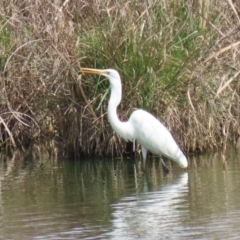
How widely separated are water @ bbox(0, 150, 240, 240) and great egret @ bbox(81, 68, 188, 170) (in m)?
0.33

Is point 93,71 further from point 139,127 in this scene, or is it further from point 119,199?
point 119,199

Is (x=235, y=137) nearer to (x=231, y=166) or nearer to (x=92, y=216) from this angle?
(x=231, y=166)

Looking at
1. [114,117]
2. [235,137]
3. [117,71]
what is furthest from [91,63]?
[235,137]

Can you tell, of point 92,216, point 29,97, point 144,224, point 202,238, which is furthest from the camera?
point 29,97

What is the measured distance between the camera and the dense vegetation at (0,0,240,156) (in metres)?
12.0

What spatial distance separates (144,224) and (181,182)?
8.42 feet

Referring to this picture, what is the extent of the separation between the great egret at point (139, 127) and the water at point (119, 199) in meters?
0.33

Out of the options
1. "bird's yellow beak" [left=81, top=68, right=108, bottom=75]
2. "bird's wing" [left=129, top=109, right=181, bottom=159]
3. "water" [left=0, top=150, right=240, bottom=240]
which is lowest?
"water" [left=0, top=150, right=240, bottom=240]

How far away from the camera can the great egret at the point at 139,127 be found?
11359mm

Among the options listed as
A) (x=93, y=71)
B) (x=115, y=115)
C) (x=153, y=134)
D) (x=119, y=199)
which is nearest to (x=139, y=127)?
(x=153, y=134)

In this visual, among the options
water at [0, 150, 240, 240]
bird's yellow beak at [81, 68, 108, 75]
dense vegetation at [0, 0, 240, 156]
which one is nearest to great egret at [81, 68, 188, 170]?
bird's yellow beak at [81, 68, 108, 75]

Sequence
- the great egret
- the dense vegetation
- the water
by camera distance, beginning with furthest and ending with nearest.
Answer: the dense vegetation < the great egret < the water

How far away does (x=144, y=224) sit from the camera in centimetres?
768

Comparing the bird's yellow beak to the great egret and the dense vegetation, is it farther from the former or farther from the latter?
the dense vegetation
